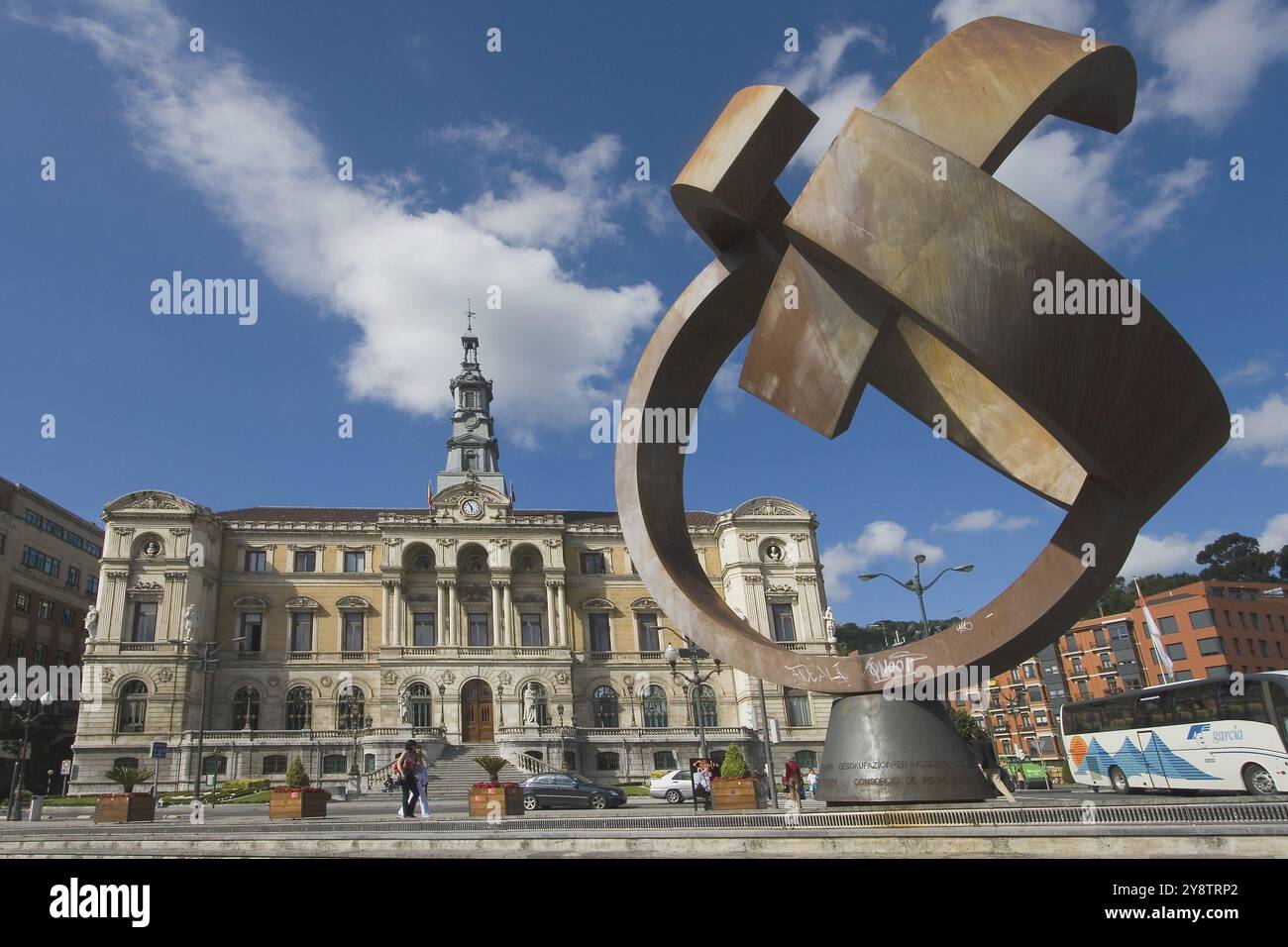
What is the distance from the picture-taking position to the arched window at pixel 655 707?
1901 inches

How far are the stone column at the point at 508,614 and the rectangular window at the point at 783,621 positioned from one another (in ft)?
48.3

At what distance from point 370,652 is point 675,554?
126ft

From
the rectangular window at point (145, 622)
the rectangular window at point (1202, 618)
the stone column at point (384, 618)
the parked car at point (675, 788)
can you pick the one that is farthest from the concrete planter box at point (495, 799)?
the rectangular window at point (1202, 618)

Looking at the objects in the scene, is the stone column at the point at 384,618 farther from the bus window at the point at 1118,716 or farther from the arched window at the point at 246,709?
the bus window at the point at 1118,716

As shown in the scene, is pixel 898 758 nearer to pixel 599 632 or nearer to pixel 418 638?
pixel 599 632

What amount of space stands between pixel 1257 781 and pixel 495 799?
15792 millimetres

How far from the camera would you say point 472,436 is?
2381 inches

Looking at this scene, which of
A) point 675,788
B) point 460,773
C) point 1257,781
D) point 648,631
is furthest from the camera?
point 648,631

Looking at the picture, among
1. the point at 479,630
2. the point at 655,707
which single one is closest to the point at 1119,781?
the point at 655,707

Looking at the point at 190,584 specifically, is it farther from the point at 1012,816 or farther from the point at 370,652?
the point at 1012,816

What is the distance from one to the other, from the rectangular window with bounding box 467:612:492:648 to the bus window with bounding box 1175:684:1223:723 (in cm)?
3539

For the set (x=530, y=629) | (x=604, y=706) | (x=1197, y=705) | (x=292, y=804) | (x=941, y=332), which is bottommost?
(x=292, y=804)

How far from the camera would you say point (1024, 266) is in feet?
27.6
